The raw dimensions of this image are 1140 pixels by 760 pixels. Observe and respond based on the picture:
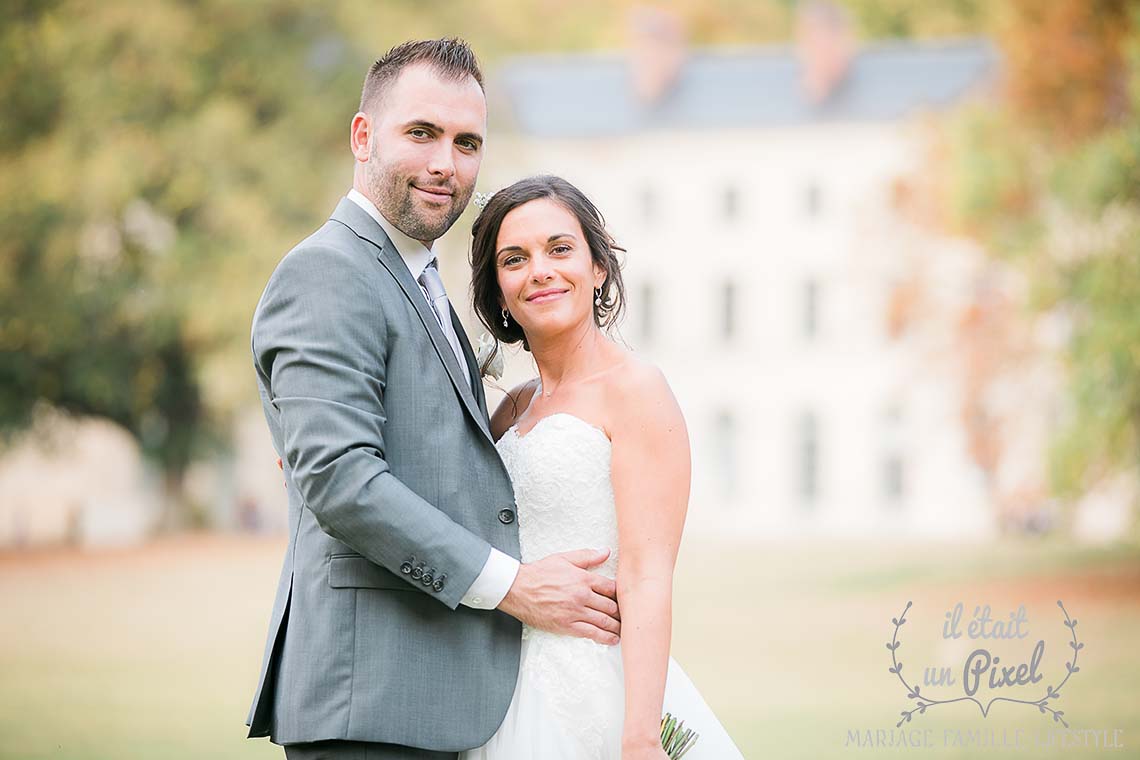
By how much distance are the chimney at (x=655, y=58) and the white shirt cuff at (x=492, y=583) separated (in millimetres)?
28910

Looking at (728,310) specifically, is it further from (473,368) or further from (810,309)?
(473,368)

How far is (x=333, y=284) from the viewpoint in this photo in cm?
269

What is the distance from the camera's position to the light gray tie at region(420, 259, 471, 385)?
293 cm

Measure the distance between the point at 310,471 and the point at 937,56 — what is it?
92.2ft

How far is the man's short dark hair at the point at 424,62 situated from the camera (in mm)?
2924

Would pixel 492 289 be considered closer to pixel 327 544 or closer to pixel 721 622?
pixel 327 544

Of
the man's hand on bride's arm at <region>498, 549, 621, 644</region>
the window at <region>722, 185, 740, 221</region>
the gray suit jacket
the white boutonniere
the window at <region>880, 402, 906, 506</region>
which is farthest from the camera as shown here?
the window at <region>722, 185, 740, 221</region>

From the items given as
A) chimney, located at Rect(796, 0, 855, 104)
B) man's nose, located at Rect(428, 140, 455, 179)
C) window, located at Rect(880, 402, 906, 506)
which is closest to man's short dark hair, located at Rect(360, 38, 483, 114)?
Answer: man's nose, located at Rect(428, 140, 455, 179)

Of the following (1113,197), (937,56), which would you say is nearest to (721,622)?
(1113,197)

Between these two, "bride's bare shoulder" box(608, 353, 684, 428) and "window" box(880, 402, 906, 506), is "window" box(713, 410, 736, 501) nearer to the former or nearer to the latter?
"window" box(880, 402, 906, 506)

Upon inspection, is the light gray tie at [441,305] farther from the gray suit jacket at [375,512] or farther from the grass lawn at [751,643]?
the grass lawn at [751,643]

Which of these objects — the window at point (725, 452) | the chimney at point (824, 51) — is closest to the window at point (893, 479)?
the window at point (725, 452)

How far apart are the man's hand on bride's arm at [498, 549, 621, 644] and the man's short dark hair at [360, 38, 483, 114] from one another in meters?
1.04

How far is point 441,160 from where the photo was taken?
9.59ft
